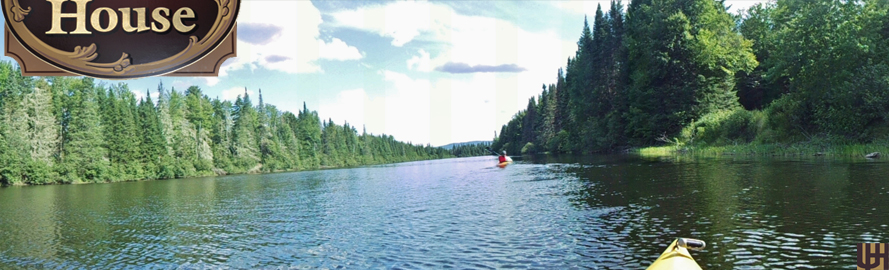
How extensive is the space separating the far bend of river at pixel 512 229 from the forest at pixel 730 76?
13996 mm

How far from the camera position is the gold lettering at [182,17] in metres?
6.16

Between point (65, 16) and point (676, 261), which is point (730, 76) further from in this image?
point (65, 16)

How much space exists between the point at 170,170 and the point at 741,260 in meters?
80.3

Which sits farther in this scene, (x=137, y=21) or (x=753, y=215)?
(x=753, y=215)

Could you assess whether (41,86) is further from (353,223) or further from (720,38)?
(720,38)

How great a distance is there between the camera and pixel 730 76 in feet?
184

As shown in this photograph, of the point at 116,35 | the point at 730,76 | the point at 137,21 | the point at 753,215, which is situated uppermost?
the point at 730,76

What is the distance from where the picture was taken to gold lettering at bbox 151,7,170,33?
6.05m

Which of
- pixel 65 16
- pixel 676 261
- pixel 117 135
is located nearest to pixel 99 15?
pixel 65 16

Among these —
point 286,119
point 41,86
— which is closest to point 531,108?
point 286,119

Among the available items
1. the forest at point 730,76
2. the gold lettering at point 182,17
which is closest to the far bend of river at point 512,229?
the gold lettering at point 182,17

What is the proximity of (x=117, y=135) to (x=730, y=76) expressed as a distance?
253 feet

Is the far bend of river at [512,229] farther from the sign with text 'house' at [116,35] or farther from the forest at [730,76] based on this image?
the forest at [730,76]

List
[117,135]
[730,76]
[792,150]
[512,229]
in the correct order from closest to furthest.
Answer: [512,229]
[792,150]
[730,76]
[117,135]
